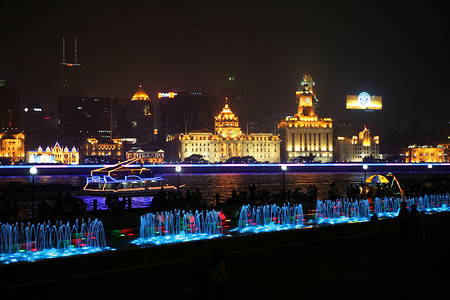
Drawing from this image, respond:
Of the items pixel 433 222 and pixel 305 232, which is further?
pixel 433 222

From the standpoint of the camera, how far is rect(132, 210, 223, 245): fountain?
18.4 meters

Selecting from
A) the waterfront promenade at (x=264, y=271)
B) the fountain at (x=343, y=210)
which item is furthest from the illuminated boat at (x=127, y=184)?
the waterfront promenade at (x=264, y=271)

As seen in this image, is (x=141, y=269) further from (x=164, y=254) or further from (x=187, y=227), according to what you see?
(x=187, y=227)

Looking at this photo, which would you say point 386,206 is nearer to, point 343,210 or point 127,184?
point 343,210

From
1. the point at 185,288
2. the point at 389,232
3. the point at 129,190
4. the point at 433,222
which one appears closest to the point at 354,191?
the point at 433,222

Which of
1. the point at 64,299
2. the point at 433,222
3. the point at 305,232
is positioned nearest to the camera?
the point at 64,299

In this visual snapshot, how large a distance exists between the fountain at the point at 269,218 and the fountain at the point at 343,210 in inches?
47.0

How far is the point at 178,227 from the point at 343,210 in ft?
31.1

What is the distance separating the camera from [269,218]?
77.5 feet

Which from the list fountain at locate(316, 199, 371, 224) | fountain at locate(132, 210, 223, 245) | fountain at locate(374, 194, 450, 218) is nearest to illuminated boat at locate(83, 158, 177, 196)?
fountain at locate(374, 194, 450, 218)

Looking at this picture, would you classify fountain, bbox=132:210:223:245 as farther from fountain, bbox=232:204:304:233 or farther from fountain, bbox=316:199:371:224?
fountain, bbox=316:199:371:224

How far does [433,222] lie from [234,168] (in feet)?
449

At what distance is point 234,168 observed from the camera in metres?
159

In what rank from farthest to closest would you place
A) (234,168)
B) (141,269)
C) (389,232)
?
(234,168)
(389,232)
(141,269)
